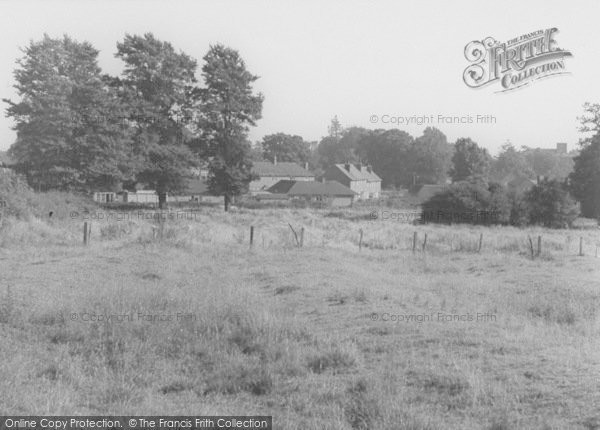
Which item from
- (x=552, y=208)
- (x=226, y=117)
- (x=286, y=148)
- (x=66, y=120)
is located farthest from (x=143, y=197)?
(x=552, y=208)

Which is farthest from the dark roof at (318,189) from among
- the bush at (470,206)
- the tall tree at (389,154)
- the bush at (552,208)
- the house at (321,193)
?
the bush at (552,208)

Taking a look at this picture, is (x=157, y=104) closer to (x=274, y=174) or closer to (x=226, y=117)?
(x=226, y=117)

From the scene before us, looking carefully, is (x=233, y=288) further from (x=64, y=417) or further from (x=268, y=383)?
(x=64, y=417)

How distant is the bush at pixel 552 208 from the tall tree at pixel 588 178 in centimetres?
923

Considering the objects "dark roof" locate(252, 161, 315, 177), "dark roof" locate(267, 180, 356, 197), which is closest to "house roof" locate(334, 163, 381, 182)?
"dark roof" locate(267, 180, 356, 197)

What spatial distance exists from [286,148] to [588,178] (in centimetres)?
6759

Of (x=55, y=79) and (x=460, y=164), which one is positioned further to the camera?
(x=460, y=164)

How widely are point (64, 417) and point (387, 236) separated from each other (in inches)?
1001

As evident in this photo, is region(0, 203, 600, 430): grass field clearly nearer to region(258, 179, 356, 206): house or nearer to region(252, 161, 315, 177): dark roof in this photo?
region(258, 179, 356, 206): house

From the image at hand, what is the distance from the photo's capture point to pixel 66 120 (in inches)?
1512

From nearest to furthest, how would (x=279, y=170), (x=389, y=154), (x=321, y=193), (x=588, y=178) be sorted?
(x=588, y=178) → (x=321, y=193) → (x=279, y=170) → (x=389, y=154)

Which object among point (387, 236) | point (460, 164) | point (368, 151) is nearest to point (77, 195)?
point (387, 236)

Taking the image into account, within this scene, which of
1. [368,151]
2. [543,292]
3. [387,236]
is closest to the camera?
[543,292]

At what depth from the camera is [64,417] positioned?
6176 millimetres
